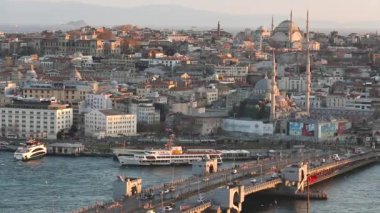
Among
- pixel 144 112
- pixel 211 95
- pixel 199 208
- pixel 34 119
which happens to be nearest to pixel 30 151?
pixel 34 119

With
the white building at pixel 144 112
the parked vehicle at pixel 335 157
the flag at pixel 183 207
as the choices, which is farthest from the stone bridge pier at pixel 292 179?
the white building at pixel 144 112

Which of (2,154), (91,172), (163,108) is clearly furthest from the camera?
(163,108)

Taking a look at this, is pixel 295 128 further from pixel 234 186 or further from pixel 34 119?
pixel 234 186

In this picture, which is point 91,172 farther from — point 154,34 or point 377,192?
point 154,34

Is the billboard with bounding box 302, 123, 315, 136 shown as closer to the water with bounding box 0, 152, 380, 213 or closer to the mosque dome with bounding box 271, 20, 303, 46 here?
the water with bounding box 0, 152, 380, 213

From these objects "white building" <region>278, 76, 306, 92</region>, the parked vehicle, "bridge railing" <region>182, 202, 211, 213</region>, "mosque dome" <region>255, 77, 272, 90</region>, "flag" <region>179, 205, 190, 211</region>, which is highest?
"mosque dome" <region>255, 77, 272, 90</region>

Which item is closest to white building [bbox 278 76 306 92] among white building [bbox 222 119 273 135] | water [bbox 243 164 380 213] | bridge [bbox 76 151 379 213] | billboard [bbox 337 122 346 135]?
billboard [bbox 337 122 346 135]

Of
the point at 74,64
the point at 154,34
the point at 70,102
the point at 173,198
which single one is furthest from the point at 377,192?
the point at 154,34
